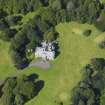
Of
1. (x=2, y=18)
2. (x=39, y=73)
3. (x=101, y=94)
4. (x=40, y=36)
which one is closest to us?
(x=101, y=94)

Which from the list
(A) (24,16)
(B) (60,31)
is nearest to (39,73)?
(B) (60,31)

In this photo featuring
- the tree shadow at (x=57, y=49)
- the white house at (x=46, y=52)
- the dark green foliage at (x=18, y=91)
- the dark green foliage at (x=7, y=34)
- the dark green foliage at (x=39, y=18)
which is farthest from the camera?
the dark green foliage at (x=7, y=34)

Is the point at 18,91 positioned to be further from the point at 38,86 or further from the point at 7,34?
the point at 7,34

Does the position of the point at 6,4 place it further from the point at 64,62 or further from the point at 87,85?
the point at 87,85

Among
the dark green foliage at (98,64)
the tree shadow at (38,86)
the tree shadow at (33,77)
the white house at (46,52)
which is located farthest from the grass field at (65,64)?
the dark green foliage at (98,64)

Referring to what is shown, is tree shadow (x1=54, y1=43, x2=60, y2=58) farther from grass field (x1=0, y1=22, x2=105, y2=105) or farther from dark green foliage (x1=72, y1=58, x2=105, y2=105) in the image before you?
dark green foliage (x1=72, y1=58, x2=105, y2=105)

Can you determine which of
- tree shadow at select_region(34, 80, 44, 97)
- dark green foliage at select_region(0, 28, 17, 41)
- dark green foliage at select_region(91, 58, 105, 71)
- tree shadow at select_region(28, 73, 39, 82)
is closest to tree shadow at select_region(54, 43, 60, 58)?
tree shadow at select_region(28, 73, 39, 82)

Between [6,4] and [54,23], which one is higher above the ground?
[6,4]

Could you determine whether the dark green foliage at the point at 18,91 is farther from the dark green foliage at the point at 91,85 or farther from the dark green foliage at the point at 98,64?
the dark green foliage at the point at 98,64
